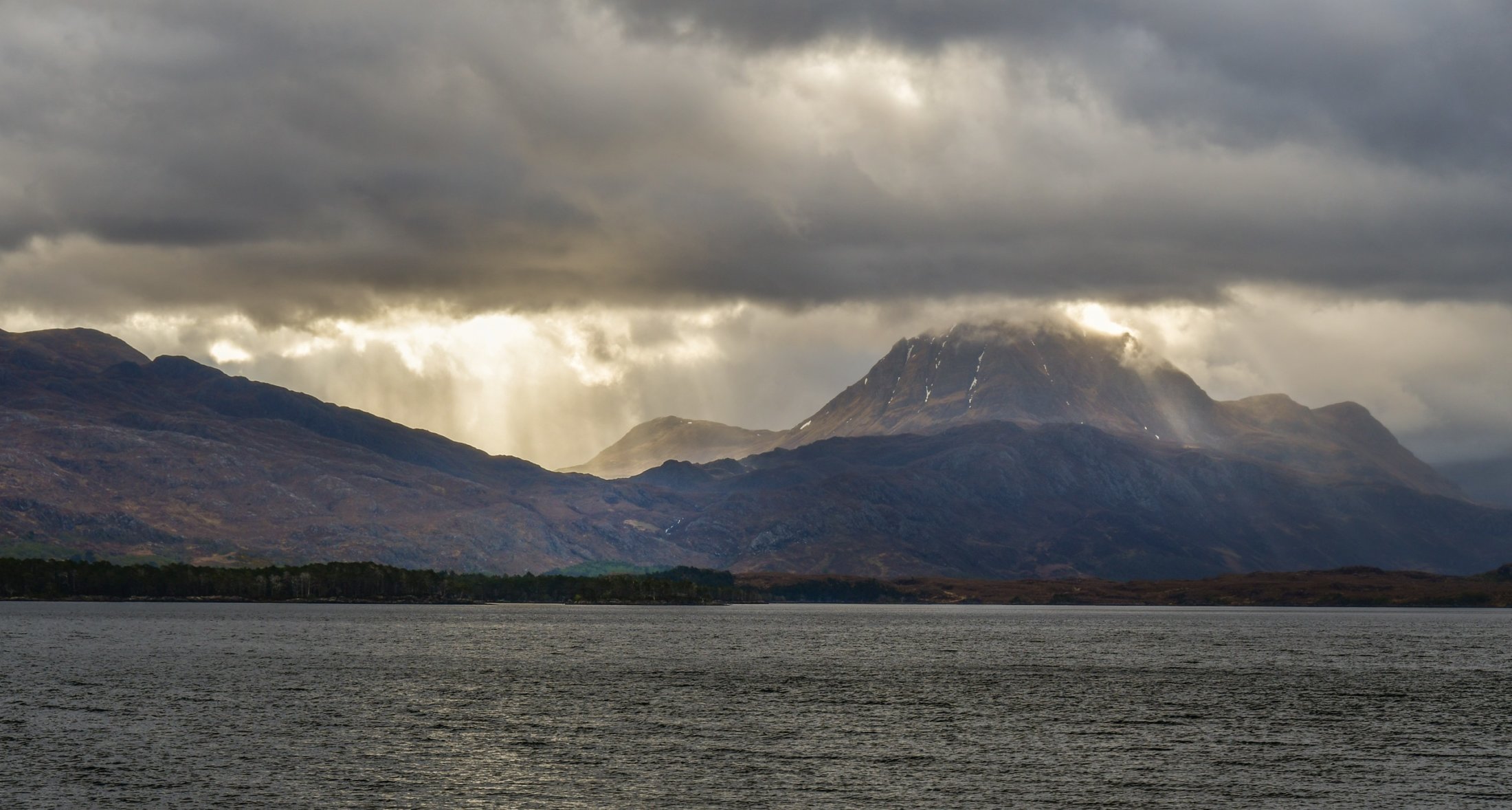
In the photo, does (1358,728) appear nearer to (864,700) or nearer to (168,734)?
(864,700)

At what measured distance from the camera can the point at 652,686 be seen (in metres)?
172

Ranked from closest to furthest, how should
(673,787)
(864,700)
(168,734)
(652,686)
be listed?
(673,787), (168,734), (864,700), (652,686)

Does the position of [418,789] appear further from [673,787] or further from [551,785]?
[673,787]

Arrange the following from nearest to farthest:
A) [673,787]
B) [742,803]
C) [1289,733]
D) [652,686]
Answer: [742,803] → [673,787] → [1289,733] → [652,686]

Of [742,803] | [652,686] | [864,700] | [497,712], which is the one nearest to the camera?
[742,803]

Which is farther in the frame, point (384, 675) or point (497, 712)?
point (384, 675)

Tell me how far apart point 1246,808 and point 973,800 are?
59.7ft

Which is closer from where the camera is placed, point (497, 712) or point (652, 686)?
point (497, 712)

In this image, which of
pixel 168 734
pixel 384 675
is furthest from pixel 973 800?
pixel 384 675

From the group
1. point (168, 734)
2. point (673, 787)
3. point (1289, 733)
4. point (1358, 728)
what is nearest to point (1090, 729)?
point (1289, 733)

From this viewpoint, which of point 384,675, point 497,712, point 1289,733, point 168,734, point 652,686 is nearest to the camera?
point 168,734

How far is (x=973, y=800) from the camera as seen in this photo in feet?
300

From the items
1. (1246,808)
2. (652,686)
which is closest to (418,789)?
(1246,808)

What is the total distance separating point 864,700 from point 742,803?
68932mm
